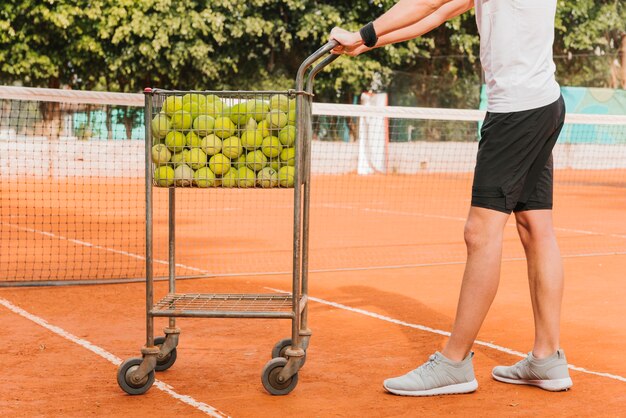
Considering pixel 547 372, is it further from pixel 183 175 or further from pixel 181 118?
pixel 181 118

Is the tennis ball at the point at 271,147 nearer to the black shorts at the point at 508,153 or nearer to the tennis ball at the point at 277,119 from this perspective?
the tennis ball at the point at 277,119

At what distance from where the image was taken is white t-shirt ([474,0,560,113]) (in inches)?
161

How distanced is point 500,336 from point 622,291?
224 centimetres

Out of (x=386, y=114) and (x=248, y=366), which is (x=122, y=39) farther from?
(x=248, y=366)

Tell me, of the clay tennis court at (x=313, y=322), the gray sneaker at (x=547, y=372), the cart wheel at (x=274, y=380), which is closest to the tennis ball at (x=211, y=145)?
the cart wheel at (x=274, y=380)

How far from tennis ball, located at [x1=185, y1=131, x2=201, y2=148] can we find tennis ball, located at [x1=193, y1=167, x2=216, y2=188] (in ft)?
0.37

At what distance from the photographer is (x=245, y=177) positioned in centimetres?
417

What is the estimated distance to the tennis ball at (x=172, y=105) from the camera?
4.21m

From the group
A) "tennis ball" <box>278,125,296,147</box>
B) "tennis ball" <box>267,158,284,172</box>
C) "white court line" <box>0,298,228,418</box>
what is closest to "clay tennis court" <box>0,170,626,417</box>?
"white court line" <box>0,298,228,418</box>

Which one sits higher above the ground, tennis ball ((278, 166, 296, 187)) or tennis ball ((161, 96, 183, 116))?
tennis ball ((161, 96, 183, 116))

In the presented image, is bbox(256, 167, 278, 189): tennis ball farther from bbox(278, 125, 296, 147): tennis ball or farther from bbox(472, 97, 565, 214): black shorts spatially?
bbox(472, 97, 565, 214): black shorts

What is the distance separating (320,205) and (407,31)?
12.3m

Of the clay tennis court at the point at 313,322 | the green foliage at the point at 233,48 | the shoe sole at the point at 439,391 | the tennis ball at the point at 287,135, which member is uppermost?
the green foliage at the point at 233,48

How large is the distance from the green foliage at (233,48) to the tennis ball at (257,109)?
21964mm
